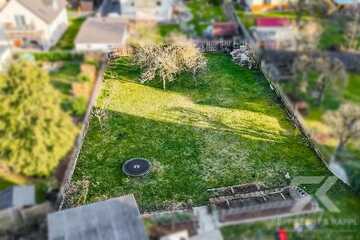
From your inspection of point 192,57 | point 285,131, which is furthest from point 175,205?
point 192,57

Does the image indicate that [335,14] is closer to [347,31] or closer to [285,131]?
[347,31]

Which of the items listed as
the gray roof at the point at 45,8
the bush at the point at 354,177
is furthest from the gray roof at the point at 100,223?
the gray roof at the point at 45,8

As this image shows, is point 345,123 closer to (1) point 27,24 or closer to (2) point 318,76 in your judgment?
(2) point 318,76

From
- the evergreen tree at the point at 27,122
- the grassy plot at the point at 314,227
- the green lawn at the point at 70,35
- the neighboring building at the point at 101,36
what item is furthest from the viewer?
the green lawn at the point at 70,35

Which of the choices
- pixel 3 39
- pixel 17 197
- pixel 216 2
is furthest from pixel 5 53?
pixel 216 2

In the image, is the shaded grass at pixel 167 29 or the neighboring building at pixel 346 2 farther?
the neighboring building at pixel 346 2

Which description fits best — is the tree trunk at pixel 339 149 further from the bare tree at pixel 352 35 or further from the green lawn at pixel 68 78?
the green lawn at pixel 68 78
